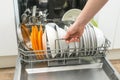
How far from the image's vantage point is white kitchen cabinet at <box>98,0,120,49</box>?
1253mm

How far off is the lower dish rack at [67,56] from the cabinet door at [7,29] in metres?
0.33

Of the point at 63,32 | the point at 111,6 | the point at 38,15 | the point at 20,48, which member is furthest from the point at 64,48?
the point at 111,6

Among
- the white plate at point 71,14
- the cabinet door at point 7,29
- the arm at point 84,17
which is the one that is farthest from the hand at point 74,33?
the cabinet door at point 7,29

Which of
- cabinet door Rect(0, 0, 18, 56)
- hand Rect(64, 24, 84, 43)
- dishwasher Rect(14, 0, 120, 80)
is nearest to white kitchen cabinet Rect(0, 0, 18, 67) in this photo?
cabinet door Rect(0, 0, 18, 56)

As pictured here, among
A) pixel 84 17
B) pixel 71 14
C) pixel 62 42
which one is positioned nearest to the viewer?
pixel 84 17

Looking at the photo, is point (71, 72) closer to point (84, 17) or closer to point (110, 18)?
point (84, 17)

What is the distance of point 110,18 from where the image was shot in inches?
50.9

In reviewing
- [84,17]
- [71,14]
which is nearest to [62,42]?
[84,17]

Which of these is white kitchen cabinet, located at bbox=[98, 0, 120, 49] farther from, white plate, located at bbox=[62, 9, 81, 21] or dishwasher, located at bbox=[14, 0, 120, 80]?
dishwasher, located at bbox=[14, 0, 120, 80]

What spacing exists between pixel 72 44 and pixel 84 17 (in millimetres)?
246

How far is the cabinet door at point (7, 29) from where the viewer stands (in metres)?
1.15

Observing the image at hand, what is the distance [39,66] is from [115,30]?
2.23 ft

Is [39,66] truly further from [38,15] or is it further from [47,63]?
[38,15]

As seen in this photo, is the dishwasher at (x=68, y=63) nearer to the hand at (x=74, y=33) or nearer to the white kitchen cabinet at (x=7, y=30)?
the hand at (x=74, y=33)
